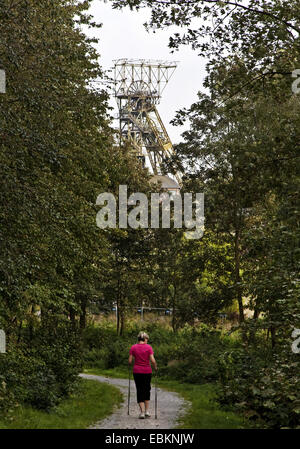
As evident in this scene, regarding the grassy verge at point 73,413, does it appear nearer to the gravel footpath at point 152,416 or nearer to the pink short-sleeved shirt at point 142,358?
the gravel footpath at point 152,416

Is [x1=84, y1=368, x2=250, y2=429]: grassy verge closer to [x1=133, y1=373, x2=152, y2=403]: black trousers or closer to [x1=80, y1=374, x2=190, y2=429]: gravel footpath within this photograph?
[x1=80, y1=374, x2=190, y2=429]: gravel footpath

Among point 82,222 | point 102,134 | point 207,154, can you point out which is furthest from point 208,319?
point 82,222

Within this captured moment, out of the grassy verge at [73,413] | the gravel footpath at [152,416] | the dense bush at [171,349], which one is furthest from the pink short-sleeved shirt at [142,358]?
the dense bush at [171,349]

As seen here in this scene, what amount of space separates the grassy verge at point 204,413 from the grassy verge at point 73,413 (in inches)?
76.1

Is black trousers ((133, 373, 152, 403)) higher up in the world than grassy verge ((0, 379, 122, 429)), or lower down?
higher up

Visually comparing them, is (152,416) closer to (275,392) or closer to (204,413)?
(204,413)

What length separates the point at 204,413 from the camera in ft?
48.1

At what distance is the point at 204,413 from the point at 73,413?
285 centimetres

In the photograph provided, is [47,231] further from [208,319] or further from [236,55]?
[208,319]

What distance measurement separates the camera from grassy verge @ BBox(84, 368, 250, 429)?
12.6 metres

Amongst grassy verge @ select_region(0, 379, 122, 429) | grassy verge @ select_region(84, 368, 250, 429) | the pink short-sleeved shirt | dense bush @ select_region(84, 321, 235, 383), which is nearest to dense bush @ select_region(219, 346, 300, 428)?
grassy verge @ select_region(84, 368, 250, 429)

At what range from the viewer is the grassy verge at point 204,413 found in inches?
495

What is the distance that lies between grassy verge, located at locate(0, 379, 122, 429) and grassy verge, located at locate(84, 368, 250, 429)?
1.93 metres
